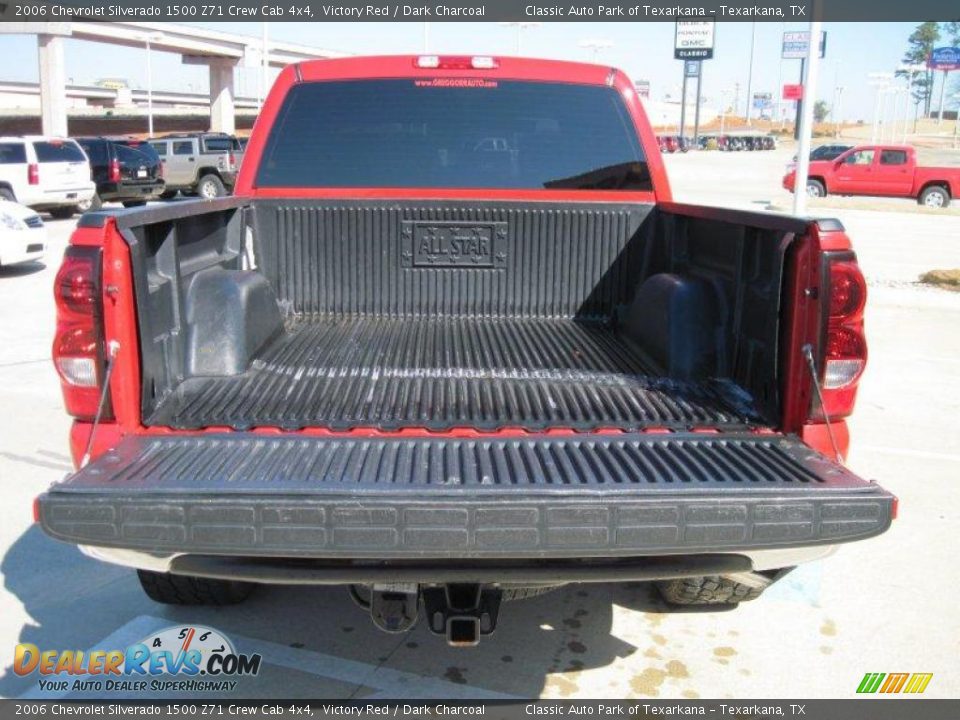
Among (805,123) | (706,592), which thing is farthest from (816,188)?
(706,592)

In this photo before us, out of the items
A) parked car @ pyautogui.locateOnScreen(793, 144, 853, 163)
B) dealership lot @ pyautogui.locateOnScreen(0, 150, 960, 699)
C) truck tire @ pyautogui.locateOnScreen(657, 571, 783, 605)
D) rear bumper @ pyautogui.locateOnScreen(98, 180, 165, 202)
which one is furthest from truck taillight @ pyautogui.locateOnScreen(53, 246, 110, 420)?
parked car @ pyautogui.locateOnScreen(793, 144, 853, 163)

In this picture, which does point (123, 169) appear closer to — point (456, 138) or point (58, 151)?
point (58, 151)

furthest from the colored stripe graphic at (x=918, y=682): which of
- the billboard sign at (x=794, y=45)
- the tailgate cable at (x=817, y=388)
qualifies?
the billboard sign at (x=794, y=45)

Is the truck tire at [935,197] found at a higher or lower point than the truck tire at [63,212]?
higher

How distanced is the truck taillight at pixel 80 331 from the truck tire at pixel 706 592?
2.26 m

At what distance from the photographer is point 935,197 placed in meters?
30.1

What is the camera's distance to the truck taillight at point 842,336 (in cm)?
278

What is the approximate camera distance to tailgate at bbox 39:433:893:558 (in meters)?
2.36

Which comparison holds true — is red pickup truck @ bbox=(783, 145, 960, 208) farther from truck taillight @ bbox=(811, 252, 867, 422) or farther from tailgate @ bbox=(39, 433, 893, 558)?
tailgate @ bbox=(39, 433, 893, 558)

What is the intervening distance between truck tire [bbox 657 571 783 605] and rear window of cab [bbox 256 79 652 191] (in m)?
1.95

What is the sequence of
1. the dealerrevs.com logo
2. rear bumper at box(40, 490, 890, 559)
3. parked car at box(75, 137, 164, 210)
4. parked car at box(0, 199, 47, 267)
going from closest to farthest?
1. rear bumper at box(40, 490, 890, 559)
2. the dealerrevs.com logo
3. parked car at box(0, 199, 47, 267)
4. parked car at box(75, 137, 164, 210)

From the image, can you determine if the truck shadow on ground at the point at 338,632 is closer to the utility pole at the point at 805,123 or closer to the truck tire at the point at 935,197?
the utility pole at the point at 805,123

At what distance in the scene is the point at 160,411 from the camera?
2988mm

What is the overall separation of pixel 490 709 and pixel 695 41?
7220 cm
